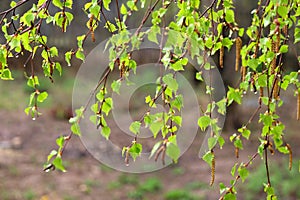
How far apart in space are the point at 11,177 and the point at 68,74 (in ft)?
6.25

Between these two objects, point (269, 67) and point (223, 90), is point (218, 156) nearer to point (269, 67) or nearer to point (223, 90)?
point (223, 90)

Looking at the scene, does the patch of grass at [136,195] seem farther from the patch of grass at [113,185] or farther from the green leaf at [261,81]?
the green leaf at [261,81]

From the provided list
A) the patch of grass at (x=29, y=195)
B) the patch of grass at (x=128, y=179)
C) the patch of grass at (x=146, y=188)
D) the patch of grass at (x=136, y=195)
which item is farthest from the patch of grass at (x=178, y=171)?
the patch of grass at (x=29, y=195)

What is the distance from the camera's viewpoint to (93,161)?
4.25 m

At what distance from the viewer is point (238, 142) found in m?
1.24

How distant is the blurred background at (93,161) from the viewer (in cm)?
363

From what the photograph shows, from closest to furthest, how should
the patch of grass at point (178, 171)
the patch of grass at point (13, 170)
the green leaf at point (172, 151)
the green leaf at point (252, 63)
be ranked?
1. the green leaf at point (172, 151)
2. the green leaf at point (252, 63)
3. the patch of grass at point (13, 170)
4. the patch of grass at point (178, 171)

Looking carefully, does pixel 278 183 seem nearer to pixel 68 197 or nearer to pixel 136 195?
pixel 136 195

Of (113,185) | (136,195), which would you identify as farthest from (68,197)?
(136,195)

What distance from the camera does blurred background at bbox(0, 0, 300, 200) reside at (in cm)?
363

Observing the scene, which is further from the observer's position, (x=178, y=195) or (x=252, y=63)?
(x=178, y=195)

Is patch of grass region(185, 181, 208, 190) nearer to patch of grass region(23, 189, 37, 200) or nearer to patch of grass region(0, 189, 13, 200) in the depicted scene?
patch of grass region(23, 189, 37, 200)

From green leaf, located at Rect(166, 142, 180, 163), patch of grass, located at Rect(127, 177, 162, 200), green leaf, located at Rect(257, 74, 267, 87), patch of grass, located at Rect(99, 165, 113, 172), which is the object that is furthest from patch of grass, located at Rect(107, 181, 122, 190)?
green leaf, located at Rect(166, 142, 180, 163)

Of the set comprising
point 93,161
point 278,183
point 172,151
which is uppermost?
point 172,151
